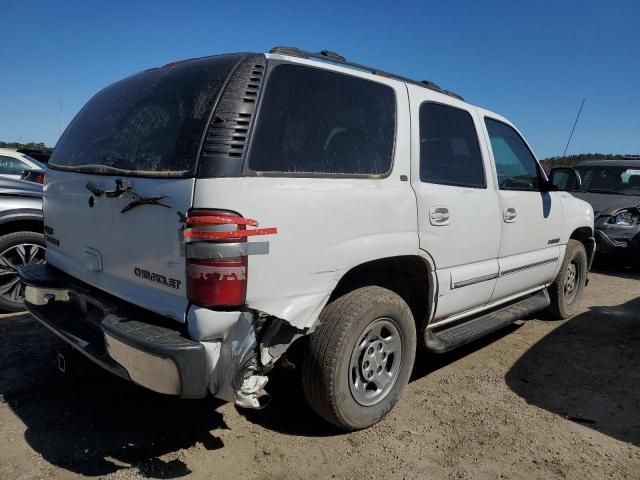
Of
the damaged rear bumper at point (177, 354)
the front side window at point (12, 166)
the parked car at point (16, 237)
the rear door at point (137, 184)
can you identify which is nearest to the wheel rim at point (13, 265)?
the parked car at point (16, 237)

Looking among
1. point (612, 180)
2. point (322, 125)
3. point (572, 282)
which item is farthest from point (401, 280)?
point (612, 180)

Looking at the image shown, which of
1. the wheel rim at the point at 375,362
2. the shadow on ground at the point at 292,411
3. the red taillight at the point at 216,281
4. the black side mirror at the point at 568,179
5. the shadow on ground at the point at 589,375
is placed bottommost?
the shadow on ground at the point at 292,411

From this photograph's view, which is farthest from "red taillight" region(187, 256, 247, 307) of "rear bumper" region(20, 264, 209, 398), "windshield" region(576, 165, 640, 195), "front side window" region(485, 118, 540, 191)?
"windshield" region(576, 165, 640, 195)

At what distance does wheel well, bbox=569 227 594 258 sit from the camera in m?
5.39

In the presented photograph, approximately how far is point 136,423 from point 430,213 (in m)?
2.17

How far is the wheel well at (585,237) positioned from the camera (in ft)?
17.7

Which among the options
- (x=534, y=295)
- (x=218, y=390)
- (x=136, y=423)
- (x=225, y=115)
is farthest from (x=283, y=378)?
(x=534, y=295)

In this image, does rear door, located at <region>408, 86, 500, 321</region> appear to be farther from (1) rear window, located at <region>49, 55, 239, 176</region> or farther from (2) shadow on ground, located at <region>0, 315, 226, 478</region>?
(2) shadow on ground, located at <region>0, 315, 226, 478</region>

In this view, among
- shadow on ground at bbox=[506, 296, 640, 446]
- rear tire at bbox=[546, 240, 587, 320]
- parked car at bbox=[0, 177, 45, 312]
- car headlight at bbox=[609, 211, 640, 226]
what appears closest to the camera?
shadow on ground at bbox=[506, 296, 640, 446]

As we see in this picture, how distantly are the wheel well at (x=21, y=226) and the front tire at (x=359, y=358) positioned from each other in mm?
3426

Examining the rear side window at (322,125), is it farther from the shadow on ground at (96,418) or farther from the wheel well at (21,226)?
the wheel well at (21,226)

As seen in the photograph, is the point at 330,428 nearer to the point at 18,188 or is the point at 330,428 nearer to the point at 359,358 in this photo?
the point at 359,358

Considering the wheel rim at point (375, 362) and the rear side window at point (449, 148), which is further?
the rear side window at point (449, 148)

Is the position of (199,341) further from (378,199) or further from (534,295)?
(534,295)
